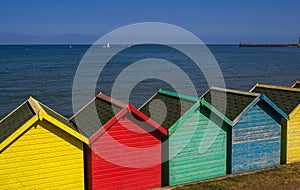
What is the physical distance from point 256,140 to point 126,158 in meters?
4.99

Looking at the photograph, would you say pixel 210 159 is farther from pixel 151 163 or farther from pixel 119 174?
pixel 119 174

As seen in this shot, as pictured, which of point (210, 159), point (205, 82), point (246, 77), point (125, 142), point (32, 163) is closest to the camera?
point (32, 163)

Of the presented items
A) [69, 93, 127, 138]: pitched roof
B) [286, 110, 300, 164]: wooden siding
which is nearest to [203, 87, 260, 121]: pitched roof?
[286, 110, 300, 164]: wooden siding

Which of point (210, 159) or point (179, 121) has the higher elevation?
point (179, 121)

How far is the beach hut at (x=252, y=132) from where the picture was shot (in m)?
13.3

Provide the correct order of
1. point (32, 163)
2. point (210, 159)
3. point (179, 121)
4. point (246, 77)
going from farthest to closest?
1. point (246, 77)
2. point (210, 159)
3. point (179, 121)
4. point (32, 163)

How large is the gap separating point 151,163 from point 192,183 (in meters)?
1.78

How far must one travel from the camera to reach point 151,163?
12.0 meters

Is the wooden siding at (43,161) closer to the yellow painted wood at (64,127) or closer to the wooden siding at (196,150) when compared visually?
the yellow painted wood at (64,127)

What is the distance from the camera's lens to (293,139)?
1430cm

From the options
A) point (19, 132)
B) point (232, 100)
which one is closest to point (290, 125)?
point (232, 100)

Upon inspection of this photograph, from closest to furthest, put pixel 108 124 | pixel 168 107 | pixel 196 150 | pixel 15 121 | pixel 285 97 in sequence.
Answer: pixel 108 124 < pixel 15 121 < pixel 196 150 < pixel 168 107 < pixel 285 97

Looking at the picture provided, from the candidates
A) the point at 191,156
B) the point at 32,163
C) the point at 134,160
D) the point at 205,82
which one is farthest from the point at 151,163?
the point at 205,82

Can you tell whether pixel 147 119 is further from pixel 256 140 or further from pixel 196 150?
pixel 256 140
